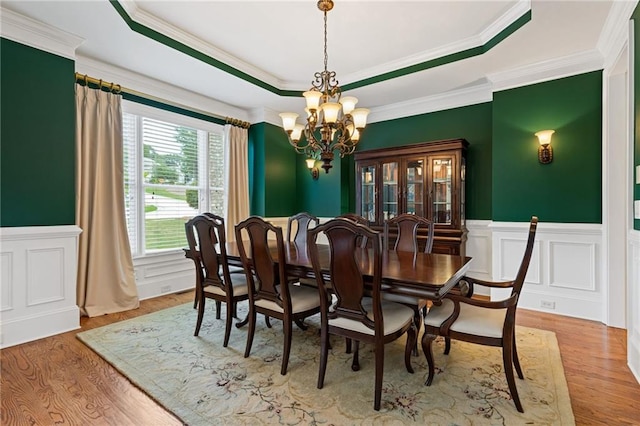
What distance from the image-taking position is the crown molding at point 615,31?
94.9 inches

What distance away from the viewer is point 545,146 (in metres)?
3.50

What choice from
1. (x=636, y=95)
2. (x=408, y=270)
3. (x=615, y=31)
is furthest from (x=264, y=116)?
(x=636, y=95)

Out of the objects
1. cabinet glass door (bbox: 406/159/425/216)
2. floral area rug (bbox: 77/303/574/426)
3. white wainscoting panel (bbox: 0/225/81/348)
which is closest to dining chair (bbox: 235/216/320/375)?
floral area rug (bbox: 77/303/574/426)

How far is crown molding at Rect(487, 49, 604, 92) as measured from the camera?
10.7ft

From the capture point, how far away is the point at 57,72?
3.00m

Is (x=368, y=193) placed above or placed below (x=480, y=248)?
above

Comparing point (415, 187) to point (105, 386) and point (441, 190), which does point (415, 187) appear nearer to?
point (441, 190)

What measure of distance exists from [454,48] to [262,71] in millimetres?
2323

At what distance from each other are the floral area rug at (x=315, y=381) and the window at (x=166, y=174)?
1.57 meters

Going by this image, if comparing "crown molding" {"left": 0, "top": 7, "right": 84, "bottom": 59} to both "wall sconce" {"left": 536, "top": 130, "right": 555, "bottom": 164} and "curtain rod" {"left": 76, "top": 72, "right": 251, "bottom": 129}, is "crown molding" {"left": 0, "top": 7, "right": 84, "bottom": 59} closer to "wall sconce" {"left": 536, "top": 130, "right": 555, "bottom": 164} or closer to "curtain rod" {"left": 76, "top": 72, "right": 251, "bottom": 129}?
"curtain rod" {"left": 76, "top": 72, "right": 251, "bottom": 129}

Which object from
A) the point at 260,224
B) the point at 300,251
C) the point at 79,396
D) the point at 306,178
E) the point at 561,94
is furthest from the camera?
the point at 306,178

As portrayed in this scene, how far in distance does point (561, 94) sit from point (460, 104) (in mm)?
1207

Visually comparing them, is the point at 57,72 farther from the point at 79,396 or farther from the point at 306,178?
the point at 306,178

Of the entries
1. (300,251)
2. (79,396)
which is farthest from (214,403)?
(300,251)
